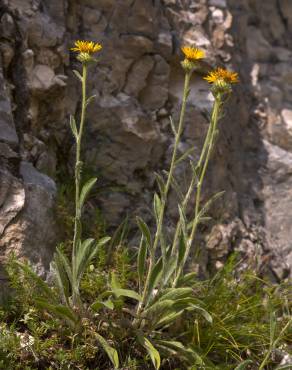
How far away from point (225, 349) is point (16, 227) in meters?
1.33

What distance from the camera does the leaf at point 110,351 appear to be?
2705 millimetres

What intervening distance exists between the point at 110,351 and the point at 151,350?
0.20m

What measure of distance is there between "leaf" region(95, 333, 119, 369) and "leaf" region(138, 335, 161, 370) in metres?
0.17

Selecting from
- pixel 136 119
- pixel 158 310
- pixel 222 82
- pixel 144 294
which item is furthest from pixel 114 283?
pixel 136 119

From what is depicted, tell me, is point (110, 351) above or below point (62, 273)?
below

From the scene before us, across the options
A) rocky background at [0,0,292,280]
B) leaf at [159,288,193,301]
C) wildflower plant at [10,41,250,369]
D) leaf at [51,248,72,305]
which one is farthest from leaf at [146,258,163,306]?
rocky background at [0,0,292,280]

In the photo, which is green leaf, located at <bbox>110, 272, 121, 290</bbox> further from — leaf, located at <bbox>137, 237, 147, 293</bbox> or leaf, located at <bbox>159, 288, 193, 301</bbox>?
leaf, located at <bbox>159, 288, 193, 301</bbox>

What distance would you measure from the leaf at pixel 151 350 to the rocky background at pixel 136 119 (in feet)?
2.21

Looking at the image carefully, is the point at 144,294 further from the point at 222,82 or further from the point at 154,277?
the point at 222,82

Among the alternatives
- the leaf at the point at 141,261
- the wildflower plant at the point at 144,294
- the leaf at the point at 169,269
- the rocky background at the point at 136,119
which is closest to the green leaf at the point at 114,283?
the wildflower plant at the point at 144,294

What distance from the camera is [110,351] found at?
2.74 meters

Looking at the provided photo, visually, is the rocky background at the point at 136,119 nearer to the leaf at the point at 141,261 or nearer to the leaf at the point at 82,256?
the leaf at the point at 82,256

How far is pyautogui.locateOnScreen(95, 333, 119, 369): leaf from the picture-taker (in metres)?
2.71

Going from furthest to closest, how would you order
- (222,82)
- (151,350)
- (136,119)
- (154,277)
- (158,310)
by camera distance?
(136,119)
(154,277)
(158,310)
(151,350)
(222,82)
